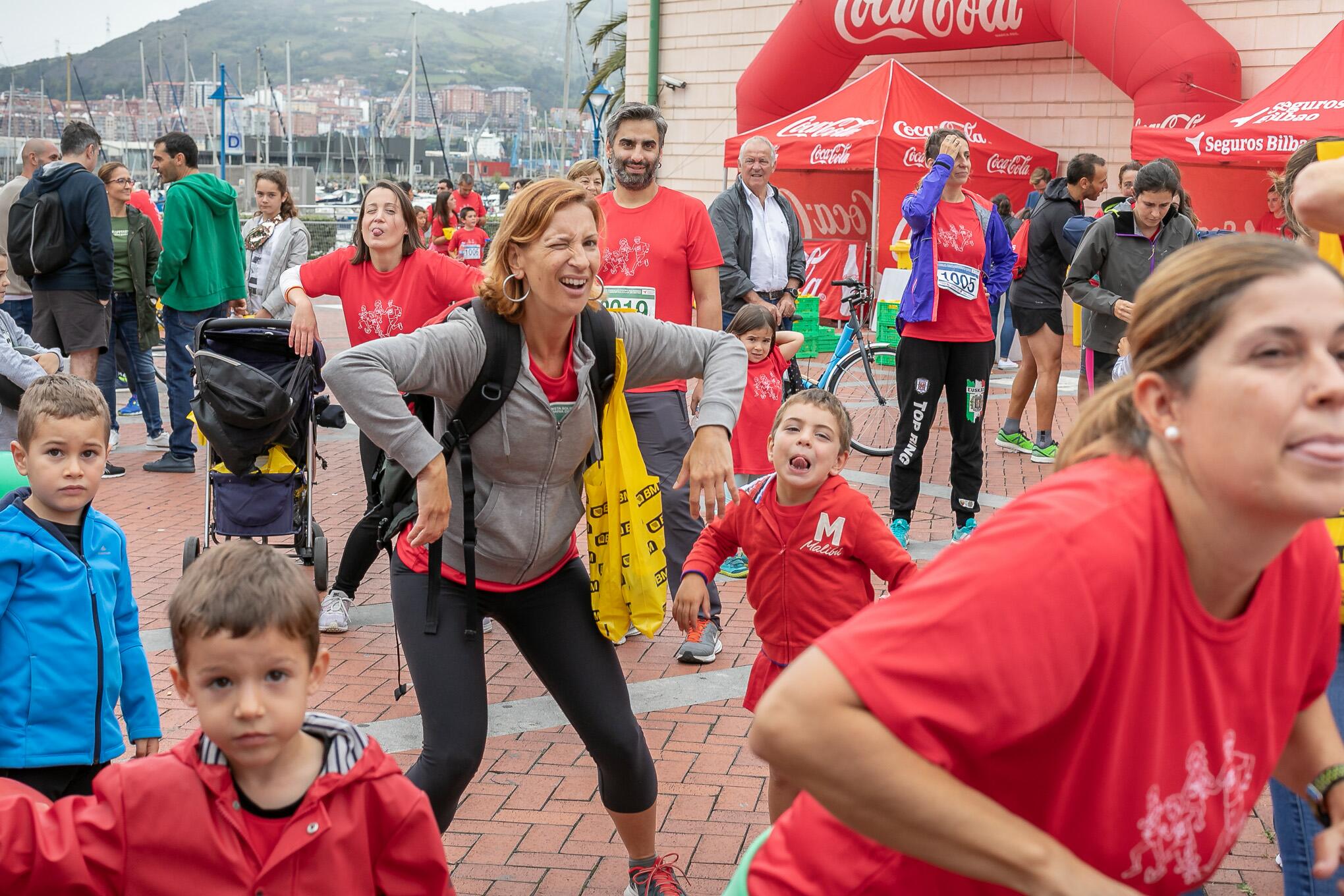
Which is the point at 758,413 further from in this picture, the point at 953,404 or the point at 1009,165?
the point at 1009,165

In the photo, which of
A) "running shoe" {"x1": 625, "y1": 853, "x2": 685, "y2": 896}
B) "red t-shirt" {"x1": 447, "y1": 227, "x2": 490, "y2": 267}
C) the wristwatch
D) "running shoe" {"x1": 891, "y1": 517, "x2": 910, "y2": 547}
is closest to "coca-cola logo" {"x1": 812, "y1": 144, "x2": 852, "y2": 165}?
"red t-shirt" {"x1": 447, "y1": 227, "x2": 490, "y2": 267}

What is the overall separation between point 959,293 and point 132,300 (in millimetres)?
6457

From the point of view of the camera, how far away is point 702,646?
578 centimetres

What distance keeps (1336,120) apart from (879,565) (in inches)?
370

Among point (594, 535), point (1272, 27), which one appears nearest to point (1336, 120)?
point (1272, 27)

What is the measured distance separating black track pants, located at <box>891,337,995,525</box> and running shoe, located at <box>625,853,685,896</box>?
4.27 meters

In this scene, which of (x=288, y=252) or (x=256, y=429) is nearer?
(x=256, y=429)

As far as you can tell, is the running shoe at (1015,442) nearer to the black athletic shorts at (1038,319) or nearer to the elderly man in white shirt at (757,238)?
the black athletic shorts at (1038,319)

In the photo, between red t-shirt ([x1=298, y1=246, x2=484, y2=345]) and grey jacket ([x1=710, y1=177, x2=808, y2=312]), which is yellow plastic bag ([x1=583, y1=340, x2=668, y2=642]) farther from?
grey jacket ([x1=710, y1=177, x2=808, y2=312])

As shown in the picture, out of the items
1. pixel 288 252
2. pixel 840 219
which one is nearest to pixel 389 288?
pixel 288 252

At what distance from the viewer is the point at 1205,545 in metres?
1.48

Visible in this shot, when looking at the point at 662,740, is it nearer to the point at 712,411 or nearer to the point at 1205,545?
the point at 712,411

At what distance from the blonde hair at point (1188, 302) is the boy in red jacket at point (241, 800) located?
126 cm

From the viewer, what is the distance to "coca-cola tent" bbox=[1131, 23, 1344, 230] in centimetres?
1111
